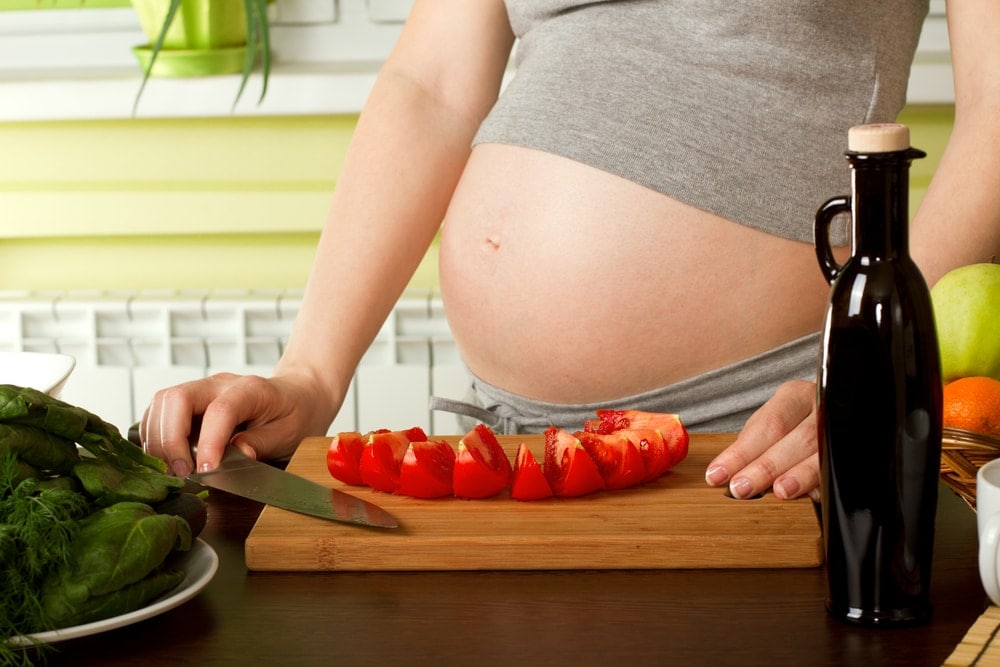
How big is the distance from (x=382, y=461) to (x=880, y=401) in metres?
0.36

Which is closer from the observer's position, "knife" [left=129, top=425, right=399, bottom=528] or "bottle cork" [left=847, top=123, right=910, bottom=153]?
"bottle cork" [left=847, top=123, right=910, bottom=153]

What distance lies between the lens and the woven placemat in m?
0.57

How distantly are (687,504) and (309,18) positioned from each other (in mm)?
1573

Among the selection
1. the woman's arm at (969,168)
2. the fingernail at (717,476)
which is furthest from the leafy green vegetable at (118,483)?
the woman's arm at (969,168)

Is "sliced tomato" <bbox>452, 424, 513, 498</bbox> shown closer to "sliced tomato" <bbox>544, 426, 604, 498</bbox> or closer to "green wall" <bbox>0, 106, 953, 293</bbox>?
"sliced tomato" <bbox>544, 426, 604, 498</bbox>

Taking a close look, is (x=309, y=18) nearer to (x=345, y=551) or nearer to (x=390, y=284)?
(x=390, y=284)

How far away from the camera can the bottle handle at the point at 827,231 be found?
62 centimetres

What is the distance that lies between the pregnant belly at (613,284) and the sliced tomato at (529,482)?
345mm

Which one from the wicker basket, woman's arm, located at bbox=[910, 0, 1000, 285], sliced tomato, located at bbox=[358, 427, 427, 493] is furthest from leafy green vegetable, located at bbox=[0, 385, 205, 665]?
woman's arm, located at bbox=[910, 0, 1000, 285]

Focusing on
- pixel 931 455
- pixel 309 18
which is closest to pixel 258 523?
pixel 931 455

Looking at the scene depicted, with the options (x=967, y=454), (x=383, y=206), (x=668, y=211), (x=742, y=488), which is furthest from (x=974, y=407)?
(x=383, y=206)

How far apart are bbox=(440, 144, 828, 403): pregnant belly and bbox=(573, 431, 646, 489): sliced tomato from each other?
31cm

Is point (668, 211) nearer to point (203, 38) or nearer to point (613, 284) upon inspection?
point (613, 284)

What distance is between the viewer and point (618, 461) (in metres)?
0.80
